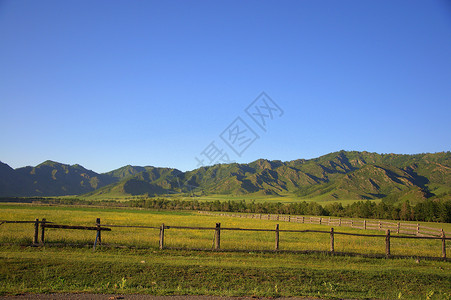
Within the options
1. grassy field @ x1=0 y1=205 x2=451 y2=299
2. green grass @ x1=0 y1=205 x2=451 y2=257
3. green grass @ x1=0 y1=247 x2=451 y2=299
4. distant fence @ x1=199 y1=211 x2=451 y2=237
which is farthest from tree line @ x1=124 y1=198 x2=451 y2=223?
green grass @ x1=0 y1=247 x2=451 y2=299

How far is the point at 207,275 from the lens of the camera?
12.0 m

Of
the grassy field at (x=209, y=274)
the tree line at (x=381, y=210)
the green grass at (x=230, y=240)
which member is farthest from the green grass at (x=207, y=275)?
the tree line at (x=381, y=210)

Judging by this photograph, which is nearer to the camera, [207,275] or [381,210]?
[207,275]

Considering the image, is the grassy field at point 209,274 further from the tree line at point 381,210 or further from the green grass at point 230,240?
the tree line at point 381,210

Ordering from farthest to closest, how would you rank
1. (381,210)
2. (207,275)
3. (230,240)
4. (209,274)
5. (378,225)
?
(381,210)
(378,225)
(230,240)
(209,274)
(207,275)

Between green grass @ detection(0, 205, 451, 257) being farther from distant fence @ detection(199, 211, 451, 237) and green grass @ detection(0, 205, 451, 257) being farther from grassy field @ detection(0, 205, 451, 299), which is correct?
distant fence @ detection(199, 211, 451, 237)

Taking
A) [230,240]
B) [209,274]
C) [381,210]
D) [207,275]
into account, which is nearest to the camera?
[207,275]

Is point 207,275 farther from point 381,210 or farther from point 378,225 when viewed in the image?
point 381,210

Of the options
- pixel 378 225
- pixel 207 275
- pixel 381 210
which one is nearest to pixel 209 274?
pixel 207 275

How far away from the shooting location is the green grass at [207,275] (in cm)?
1036

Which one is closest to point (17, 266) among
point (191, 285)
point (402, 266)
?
point (191, 285)

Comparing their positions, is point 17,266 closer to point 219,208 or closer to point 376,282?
point 376,282

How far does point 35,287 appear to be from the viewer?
997 centimetres

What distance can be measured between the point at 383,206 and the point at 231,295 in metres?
81.2
